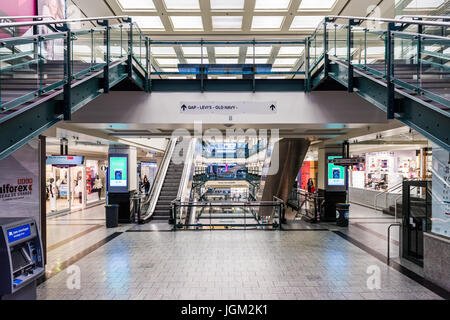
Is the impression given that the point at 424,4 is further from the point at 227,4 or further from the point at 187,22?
the point at 187,22

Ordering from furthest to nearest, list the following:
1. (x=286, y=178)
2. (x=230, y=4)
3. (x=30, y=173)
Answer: (x=286, y=178)
(x=230, y=4)
(x=30, y=173)

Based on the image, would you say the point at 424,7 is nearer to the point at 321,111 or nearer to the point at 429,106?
the point at 321,111

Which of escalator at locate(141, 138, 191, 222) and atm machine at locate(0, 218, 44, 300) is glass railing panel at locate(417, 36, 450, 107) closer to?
atm machine at locate(0, 218, 44, 300)

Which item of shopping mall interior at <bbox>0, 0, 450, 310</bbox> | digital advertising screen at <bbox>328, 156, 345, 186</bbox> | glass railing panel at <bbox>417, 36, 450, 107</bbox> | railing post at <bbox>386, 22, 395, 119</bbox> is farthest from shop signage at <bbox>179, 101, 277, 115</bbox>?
digital advertising screen at <bbox>328, 156, 345, 186</bbox>

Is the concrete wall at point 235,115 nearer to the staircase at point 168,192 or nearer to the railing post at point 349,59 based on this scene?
the railing post at point 349,59

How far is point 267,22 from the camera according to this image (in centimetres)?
1086

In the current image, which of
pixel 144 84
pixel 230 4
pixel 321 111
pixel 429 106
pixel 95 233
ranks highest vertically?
pixel 230 4

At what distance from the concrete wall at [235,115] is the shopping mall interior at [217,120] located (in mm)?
33

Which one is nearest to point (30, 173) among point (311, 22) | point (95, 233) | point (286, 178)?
point (95, 233)

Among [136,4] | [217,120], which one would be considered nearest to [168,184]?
[136,4]

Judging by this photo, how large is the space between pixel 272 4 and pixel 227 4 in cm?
146

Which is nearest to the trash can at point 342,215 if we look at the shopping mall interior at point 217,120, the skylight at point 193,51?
the shopping mall interior at point 217,120

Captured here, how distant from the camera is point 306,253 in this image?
7.12 m
